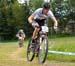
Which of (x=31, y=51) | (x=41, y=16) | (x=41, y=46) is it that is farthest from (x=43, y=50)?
(x=31, y=51)

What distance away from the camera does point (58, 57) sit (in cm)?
1495

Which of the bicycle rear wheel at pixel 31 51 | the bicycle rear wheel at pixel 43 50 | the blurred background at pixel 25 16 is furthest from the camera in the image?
the blurred background at pixel 25 16

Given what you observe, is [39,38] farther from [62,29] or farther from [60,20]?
[60,20]

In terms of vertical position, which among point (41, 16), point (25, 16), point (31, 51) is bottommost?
point (25, 16)

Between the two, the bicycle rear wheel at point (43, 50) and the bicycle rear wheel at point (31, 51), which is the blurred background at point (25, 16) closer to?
the bicycle rear wheel at point (31, 51)

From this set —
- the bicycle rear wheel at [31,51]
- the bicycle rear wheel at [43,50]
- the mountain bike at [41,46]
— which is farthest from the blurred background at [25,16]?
the bicycle rear wheel at [43,50]

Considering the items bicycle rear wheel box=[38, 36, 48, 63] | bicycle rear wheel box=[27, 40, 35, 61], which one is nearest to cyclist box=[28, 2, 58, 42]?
bicycle rear wheel box=[38, 36, 48, 63]

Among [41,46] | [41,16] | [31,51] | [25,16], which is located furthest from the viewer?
[25,16]

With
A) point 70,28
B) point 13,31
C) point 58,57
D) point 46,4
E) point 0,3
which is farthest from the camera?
point 0,3

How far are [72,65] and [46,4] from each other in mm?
2040

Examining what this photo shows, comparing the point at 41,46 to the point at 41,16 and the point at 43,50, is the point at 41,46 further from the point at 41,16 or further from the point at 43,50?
the point at 41,16

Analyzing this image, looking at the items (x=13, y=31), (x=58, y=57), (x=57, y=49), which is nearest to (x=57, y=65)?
(x=58, y=57)

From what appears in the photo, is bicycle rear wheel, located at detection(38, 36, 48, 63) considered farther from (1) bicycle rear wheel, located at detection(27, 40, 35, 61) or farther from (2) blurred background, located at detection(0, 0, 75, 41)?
(2) blurred background, located at detection(0, 0, 75, 41)

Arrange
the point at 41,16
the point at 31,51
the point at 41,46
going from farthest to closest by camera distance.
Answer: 1. the point at 31,51
2. the point at 41,46
3. the point at 41,16
